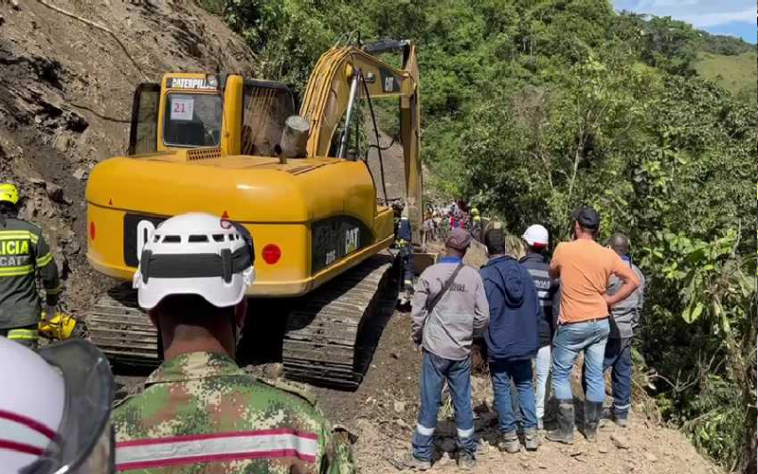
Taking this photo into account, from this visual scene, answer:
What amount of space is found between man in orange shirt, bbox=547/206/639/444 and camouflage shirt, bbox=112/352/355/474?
4.13 meters

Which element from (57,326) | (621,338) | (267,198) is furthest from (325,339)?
(621,338)

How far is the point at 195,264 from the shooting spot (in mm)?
1818

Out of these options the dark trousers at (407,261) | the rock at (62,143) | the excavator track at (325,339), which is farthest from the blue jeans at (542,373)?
the rock at (62,143)

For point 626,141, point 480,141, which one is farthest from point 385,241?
point 480,141

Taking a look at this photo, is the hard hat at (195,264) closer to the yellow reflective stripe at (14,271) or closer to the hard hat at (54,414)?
the hard hat at (54,414)

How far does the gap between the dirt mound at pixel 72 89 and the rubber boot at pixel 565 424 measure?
496cm

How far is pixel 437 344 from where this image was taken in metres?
4.94

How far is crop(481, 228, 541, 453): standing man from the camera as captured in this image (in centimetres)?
523

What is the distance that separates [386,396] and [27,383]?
539cm

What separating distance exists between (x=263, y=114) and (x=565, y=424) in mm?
4319

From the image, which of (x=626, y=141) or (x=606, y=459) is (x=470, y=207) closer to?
(x=626, y=141)

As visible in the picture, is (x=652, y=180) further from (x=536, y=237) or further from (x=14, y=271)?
(x=14, y=271)

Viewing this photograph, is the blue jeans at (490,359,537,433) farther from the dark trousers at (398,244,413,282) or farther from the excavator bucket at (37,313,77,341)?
the dark trousers at (398,244,413,282)

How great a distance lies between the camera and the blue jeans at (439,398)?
500 centimetres
